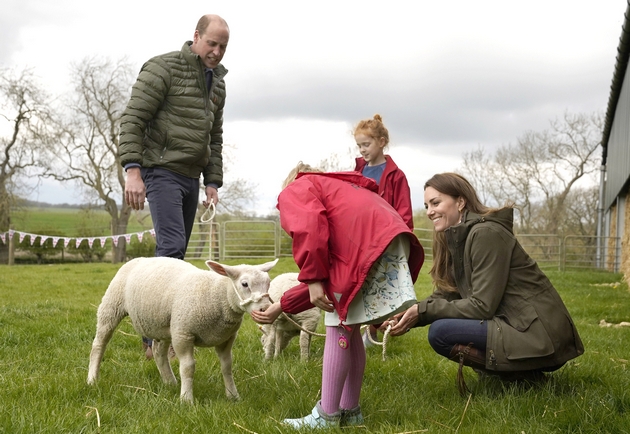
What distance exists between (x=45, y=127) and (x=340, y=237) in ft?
104

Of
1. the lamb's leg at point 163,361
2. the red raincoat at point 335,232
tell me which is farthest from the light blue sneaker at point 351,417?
the lamb's leg at point 163,361

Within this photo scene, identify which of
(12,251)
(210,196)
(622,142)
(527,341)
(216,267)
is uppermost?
(622,142)

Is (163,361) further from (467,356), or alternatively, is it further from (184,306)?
(467,356)

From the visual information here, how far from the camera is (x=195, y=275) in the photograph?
3.82 meters

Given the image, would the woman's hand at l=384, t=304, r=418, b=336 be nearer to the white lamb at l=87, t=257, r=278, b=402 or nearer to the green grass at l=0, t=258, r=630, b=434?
the green grass at l=0, t=258, r=630, b=434

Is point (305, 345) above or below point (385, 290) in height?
below

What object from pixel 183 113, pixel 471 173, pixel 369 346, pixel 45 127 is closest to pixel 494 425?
pixel 369 346

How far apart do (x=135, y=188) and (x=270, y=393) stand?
170 centimetres

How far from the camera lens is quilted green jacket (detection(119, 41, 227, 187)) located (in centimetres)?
452

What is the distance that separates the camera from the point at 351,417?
330 centimetres

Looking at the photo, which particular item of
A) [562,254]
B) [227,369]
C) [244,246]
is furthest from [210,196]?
[244,246]

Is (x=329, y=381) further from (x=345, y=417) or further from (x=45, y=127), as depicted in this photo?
(x=45, y=127)

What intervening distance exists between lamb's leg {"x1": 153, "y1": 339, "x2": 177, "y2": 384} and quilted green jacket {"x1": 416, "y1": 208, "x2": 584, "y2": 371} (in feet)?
5.50

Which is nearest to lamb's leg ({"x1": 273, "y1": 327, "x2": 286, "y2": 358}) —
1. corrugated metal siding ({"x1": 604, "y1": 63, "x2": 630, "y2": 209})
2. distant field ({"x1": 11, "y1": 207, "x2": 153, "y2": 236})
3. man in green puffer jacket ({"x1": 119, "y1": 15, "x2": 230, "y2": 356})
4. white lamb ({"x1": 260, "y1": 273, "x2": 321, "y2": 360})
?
A: white lamb ({"x1": 260, "y1": 273, "x2": 321, "y2": 360})
